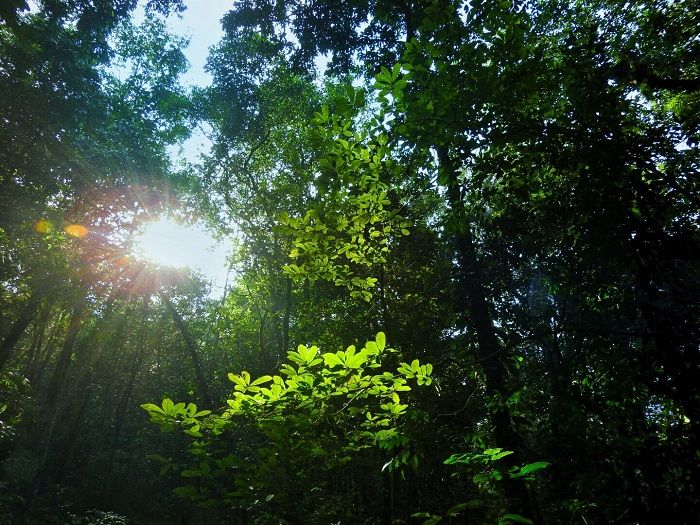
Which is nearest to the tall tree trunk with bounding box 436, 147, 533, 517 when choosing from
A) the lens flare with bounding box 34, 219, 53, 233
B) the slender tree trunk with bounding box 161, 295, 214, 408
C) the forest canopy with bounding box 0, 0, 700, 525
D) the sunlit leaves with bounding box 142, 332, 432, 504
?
the forest canopy with bounding box 0, 0, 700, 525

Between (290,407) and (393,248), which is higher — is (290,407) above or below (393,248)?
below

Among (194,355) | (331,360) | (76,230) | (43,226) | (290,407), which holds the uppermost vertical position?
(76,230)

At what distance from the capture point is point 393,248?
7746 millimetres

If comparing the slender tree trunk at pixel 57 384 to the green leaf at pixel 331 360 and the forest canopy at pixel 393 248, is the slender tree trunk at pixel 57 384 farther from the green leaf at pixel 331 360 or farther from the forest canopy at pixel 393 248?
the green leaf at pixel 331 360

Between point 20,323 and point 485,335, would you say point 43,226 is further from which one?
A: point 485,335

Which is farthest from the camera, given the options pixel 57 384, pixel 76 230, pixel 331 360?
pixel 57 384

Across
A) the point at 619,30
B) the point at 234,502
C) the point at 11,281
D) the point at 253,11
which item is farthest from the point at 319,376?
the point at 11,281

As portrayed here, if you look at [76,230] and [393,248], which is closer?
[393,248]

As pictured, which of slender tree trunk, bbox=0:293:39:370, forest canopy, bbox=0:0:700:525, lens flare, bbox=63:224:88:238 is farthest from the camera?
lens flare, bbox=63:224:88:238

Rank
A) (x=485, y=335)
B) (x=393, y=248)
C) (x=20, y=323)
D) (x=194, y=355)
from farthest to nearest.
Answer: (x=194, y=355) → (x=20, y=323) → (x=393, y=248) → (x=485, y=335)

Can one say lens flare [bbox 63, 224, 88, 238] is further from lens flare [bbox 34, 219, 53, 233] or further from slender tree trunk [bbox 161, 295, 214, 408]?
slender tree trunk [bbox 161, 295, 214, 408]

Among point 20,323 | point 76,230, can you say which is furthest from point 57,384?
point 76,230

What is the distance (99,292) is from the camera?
18234mm

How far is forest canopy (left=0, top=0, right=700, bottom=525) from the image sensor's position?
2658 mm
